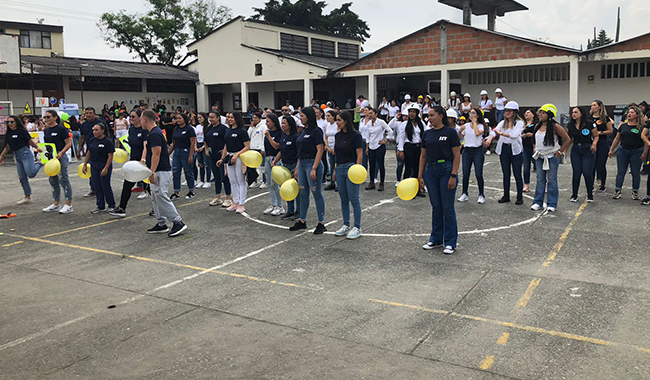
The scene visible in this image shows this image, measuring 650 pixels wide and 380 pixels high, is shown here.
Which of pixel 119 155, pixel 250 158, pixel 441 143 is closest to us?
pixel 441 143

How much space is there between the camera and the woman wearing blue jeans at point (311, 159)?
8.20 meters

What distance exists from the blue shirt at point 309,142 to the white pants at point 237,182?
203 centimetres

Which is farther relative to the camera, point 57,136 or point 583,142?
point 57,136

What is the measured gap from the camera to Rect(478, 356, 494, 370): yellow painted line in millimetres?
4089

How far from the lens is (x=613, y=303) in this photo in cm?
527

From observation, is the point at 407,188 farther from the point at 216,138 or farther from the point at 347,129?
the point at 216,138

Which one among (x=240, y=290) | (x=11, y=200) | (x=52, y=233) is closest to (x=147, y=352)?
(x=240, y=290)

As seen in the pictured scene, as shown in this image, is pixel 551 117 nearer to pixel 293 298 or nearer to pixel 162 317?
pixel 293 298

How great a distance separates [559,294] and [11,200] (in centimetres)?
1160

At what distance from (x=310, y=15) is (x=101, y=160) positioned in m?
46.7

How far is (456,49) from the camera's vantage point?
23.3 m

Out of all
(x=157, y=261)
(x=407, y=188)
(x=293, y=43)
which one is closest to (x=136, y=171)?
(x=157, y=261)

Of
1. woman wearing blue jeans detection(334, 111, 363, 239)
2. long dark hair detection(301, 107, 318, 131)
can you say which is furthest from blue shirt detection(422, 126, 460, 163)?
long dark hair detection(301, 107, 318, 131)

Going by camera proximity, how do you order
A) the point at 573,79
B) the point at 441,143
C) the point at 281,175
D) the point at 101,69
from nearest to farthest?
1. the point at 441,143
2. the point at 281,175
3. the point at 573,79
4. the point at 101,69
